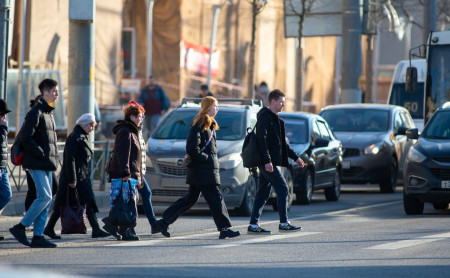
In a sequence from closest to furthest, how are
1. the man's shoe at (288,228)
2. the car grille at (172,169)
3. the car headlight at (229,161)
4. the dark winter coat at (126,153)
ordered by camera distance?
the dark winter coat at (126,153) < the man's shoe at (288,228) < the car headlight at (229,161) < the car grille at (172,169)

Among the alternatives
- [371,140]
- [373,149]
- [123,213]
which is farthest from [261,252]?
[371,140]

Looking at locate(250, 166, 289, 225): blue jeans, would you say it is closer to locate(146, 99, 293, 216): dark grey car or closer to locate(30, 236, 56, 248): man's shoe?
locate(146, 99, 293, 216): dark grey car

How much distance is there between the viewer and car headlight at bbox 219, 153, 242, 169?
15672 mm

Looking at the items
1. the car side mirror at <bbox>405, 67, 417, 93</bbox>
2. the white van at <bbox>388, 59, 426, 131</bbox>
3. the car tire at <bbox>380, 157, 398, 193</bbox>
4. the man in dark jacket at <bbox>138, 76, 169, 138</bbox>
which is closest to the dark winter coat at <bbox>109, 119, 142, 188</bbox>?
the car side mirror at <bbox>405, 67, 417, 93</bbox>

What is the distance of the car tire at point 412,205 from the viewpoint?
1653 centimetres

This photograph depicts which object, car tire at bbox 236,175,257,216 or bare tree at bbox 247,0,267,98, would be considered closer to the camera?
car tire at bbox 236,175,257,216

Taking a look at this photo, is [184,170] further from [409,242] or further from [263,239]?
[409,242]

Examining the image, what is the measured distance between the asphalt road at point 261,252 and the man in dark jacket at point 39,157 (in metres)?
0.24

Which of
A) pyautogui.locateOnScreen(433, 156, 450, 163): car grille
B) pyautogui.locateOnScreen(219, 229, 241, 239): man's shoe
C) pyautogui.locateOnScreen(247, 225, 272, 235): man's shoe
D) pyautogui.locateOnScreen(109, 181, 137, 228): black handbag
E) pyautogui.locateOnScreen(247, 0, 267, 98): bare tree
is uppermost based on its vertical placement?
pyautogui.locateOnScreen(247, 0, 267, 98): bare tree

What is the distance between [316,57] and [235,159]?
3809cm

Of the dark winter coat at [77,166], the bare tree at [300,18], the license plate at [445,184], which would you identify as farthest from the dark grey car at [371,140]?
the dark winter coat at [77,166]

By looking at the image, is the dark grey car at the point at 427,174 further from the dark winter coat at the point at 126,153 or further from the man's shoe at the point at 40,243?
the man's shoe at the point at 40,243

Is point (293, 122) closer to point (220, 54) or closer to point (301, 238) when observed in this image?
point (301, 238)

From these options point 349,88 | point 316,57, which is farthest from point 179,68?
point 316,57
